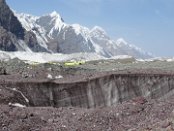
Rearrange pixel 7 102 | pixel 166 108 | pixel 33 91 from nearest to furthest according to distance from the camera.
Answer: pixel 166 108 < pixel 7 102 < pixel 33 91

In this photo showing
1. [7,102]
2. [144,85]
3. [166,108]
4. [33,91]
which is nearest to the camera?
[166,108]

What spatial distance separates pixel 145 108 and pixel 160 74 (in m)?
14.3

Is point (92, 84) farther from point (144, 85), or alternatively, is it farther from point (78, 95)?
point (144, 85)

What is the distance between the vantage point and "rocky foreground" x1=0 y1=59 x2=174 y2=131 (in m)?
20.7

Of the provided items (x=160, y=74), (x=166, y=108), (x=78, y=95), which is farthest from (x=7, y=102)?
(x=160, y=74)

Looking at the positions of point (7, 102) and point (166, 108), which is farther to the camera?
point (7, 102)

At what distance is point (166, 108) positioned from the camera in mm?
20969

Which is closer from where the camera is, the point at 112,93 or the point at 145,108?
the point at 145,108

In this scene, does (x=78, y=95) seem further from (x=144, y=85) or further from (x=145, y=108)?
(x=145, y=108)

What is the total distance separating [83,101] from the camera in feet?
116

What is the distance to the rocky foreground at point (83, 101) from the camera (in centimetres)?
2070

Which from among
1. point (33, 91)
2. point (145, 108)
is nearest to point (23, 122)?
point (145, 108)

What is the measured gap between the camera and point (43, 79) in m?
35.3

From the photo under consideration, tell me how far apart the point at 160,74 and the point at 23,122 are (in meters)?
16.8
